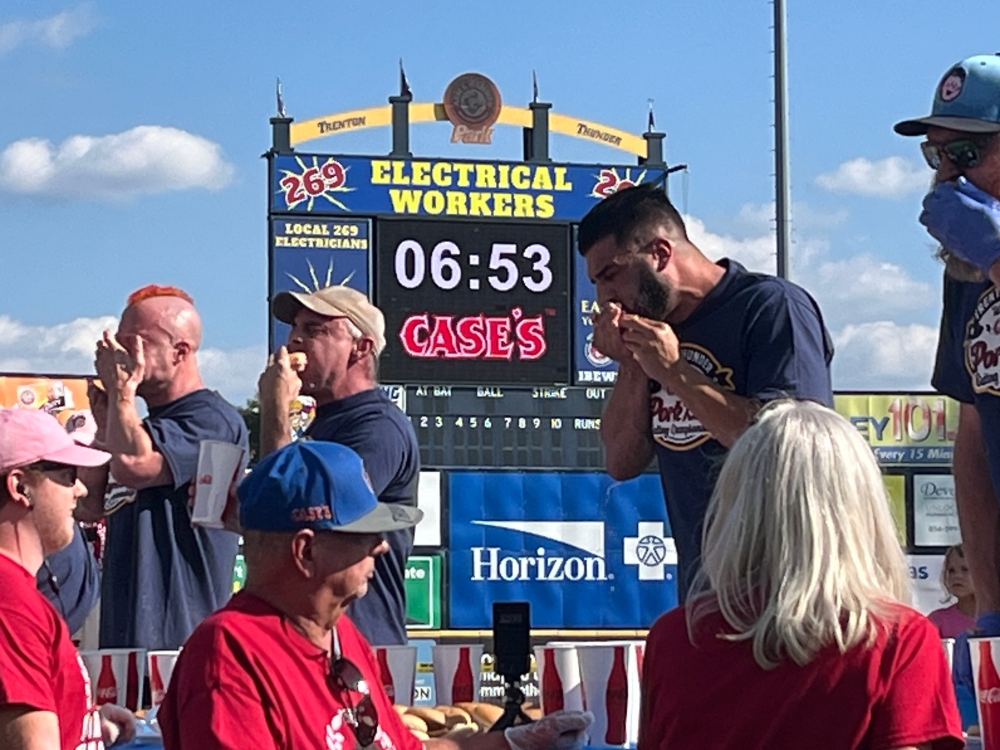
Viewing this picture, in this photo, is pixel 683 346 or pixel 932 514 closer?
pixel 683 346

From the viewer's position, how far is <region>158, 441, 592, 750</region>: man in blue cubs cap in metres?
2.96

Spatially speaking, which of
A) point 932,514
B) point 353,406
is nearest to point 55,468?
point 353,406

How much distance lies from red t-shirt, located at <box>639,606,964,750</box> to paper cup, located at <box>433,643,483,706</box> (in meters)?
1.24

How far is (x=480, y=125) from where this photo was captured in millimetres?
23203

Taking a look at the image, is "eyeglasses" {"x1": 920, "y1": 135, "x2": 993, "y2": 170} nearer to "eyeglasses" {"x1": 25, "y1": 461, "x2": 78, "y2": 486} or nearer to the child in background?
"eyeglasses" {"x1": 25, "y1": 461, "x2": 78, "y2": 486}

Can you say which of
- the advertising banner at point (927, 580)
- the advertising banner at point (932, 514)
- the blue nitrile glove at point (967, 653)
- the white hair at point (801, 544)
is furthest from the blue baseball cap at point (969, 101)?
the advertising banner at point (932, 514)

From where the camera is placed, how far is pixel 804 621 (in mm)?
2674

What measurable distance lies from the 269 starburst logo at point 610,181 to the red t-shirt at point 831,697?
Result: 19.2m

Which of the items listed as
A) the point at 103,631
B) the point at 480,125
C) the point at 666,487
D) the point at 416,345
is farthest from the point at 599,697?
the point at 480,125

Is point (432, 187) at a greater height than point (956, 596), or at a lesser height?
greater

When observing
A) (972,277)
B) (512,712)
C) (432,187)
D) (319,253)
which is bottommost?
(512,712)

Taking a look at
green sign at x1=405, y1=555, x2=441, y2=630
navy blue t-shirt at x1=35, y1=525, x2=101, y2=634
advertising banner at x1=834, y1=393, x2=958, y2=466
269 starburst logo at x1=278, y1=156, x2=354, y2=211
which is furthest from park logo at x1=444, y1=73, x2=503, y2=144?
navy blue t-shirt at x1=35, y1=525, x2=101, y2=634

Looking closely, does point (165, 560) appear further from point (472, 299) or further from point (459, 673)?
point (472, 299)

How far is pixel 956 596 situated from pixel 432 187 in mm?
15052
